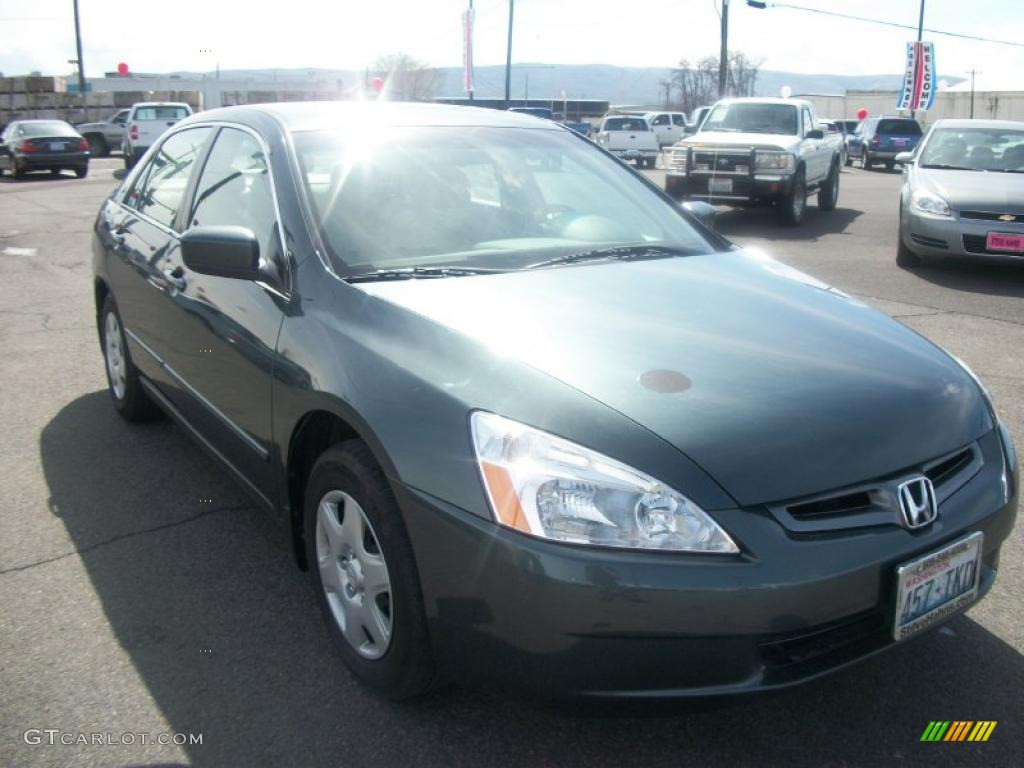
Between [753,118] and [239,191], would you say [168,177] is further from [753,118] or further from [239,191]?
[753,118]

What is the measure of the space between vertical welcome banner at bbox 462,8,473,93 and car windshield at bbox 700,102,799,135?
29037mm

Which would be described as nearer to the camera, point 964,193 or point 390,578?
point 390,578

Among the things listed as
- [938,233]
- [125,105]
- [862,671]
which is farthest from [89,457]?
[125,105]

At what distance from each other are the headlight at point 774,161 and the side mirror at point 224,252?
11022mm

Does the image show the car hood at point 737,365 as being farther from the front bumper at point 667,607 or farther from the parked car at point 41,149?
the parked car at point 41,149

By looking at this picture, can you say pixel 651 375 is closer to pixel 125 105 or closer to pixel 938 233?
pixel 938 233

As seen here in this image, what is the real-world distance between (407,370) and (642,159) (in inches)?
1142

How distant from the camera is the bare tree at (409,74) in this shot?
199ft

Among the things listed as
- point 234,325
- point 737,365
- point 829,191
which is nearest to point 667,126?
point 829,191

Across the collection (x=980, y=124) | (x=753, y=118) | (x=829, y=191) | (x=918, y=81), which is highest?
(x=918, y=81)

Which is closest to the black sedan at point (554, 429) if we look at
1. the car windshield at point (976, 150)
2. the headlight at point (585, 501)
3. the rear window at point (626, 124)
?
the headlight at point (585, 501)

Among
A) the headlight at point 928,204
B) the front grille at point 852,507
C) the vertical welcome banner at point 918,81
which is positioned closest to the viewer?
the front grille at point 852,507

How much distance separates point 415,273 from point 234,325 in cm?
72

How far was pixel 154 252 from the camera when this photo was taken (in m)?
4.15
